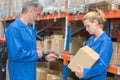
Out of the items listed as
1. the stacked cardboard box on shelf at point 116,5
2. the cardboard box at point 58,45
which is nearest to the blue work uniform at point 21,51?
the stacked cardboard box on shelf at point 116,5

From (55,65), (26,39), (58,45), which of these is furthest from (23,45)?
(55,65)

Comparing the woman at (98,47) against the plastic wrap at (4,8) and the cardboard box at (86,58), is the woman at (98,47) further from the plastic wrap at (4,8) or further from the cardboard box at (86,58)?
the plastic wrap at (4,8)

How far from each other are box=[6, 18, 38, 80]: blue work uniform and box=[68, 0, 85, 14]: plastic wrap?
0.78m

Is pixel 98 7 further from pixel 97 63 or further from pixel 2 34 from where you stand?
pixel 2 34

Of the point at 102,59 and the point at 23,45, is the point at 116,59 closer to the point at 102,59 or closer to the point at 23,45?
the point at 102,59

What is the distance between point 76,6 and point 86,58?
51.5 inches

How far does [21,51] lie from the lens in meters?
3.80

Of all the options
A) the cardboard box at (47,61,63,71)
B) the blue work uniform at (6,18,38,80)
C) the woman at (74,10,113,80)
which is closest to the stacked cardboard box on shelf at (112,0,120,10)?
the woman at (74,10,113,80)

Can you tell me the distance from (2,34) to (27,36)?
20.1 feet

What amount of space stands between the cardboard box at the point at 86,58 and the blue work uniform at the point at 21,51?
0.53 metres

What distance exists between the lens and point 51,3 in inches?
225

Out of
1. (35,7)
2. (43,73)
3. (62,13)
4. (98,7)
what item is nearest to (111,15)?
(98,7)

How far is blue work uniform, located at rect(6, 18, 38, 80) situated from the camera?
3.80m

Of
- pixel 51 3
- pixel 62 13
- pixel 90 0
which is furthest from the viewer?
pixel 51 3
